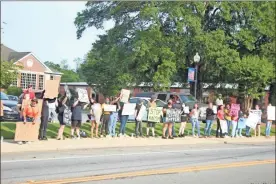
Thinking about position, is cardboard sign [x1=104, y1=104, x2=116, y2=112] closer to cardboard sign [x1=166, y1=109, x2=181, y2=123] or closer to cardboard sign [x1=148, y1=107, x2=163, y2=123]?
cardboard sign [x1=148, y1=107, x2=163, y2=123]

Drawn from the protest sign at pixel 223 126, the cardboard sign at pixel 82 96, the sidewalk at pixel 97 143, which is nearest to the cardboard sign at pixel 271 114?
the sidewalk at pixel 97 143

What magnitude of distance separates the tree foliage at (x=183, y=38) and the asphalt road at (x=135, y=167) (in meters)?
17.6

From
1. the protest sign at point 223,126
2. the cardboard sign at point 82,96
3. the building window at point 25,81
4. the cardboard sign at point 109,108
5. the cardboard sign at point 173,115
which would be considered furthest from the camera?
the building window at point 25,81

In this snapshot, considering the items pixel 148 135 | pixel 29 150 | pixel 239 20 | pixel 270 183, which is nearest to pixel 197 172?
pixel 270 183

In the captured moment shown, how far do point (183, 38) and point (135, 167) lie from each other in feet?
74.2

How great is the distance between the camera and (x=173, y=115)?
1936 cm

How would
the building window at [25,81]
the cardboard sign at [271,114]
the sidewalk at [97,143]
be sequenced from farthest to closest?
the building window at [25,81] → the cardboard sign at [271,114] → the sidewalk at [97,143]

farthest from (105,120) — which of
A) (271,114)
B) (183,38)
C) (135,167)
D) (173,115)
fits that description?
(183,38)

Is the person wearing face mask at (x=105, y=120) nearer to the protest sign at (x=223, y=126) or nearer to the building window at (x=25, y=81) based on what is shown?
the protest sign at (x=223, y=126)

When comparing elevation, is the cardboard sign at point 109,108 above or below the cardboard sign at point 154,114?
above

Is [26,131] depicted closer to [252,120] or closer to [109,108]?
[109,108]

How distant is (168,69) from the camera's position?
3188cm

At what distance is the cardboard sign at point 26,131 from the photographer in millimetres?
14414

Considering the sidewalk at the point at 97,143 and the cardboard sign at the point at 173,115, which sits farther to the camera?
the cardboard sign at the point at 173,115
